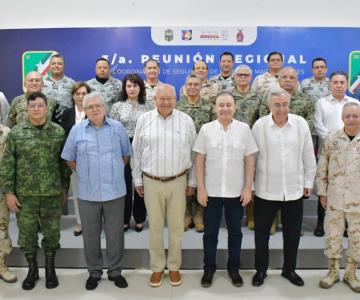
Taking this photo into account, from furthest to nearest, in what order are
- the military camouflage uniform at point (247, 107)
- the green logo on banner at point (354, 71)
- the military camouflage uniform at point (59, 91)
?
1. the green logo on banner at point (354, 71)
2. the military camouflage uniform at point (59, 91)
3. the military camouflage uniform at point (247, 107)

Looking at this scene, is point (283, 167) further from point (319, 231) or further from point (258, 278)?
point (319, 231)

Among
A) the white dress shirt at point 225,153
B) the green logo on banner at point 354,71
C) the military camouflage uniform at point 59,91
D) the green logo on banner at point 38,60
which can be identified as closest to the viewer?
the white dress shirt at point 225,153

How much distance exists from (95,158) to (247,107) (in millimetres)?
1499

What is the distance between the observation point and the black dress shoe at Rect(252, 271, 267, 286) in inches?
117

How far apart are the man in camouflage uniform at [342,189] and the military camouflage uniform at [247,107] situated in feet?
2.58

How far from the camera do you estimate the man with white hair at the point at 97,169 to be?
272 cm

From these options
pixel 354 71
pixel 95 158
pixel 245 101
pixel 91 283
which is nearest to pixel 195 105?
pixel 245 101

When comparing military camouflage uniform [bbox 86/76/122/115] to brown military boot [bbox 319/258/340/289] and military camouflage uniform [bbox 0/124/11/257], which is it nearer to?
military camouflage uniform [bbox 0/124/11/257]

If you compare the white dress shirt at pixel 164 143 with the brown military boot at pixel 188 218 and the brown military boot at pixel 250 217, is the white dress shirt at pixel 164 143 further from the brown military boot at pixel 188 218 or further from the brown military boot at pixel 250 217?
the brown military boot at pixel 250 217

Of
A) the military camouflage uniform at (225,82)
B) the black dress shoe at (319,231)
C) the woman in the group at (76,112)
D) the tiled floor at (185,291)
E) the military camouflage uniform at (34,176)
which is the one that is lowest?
the tiled floor at (185,291)

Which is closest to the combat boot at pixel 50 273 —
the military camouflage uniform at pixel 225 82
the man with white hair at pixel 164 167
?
the man with white hair at pixel 164 167

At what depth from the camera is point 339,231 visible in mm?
2855

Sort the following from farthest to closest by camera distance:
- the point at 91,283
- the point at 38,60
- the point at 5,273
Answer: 1. the point at 38,60
2. the point at 5,273
3. the point at 91,283

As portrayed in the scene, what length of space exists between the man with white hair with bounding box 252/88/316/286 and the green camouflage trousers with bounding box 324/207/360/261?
0.82 feet
